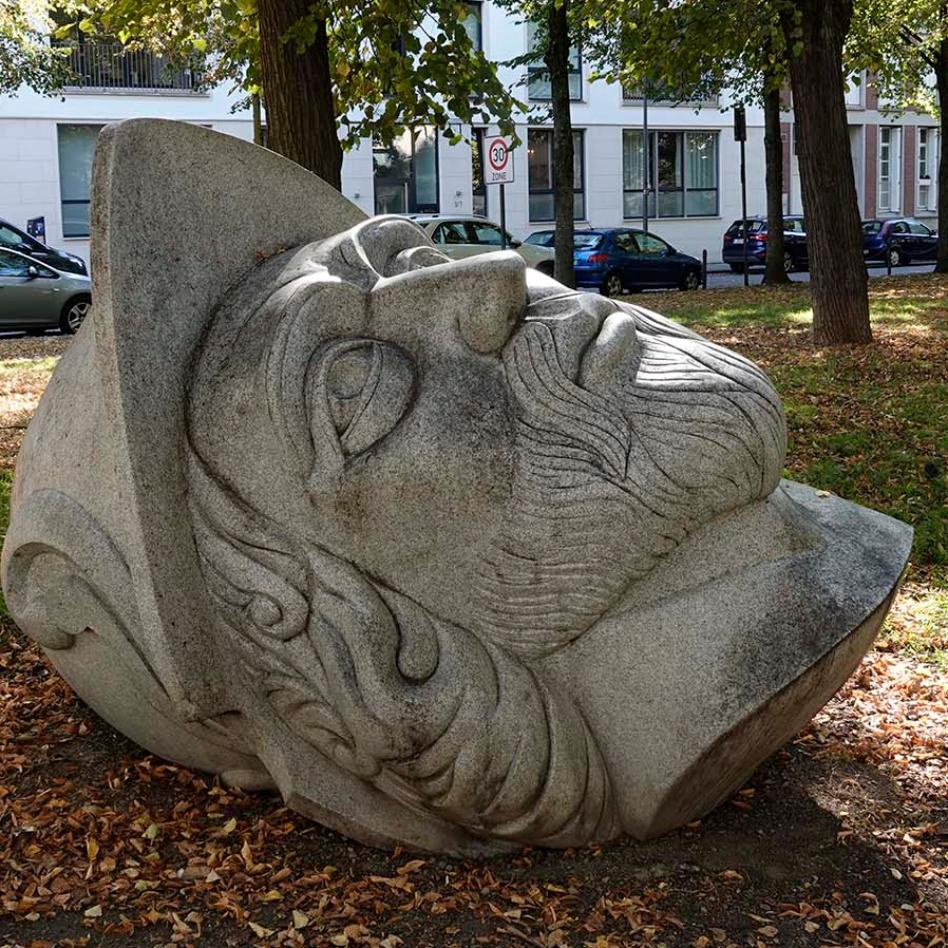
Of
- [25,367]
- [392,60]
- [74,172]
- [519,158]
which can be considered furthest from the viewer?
[519,158]

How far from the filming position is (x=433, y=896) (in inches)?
137

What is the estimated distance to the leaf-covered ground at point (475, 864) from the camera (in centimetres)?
338

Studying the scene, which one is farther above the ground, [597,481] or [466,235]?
[466,235]

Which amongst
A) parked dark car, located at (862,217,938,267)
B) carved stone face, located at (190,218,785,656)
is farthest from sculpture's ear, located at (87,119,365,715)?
parked dark car, located at (862,217,938,267)

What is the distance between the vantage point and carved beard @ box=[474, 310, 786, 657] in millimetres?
3436

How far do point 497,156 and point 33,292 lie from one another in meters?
6.67

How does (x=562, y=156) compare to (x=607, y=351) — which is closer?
(x=607, y=351)

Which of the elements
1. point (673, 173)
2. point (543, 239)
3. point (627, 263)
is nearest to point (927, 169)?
point (673, 173)

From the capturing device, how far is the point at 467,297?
3529 millimetres

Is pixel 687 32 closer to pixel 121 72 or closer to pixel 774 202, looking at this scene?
pixel 774 202

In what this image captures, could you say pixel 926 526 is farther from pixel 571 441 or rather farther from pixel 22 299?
pixel 22 299

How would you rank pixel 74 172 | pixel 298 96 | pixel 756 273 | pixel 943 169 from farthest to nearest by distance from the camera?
pixel 756 273
pixel 74 172
pixel 943 169
pixel 298 96

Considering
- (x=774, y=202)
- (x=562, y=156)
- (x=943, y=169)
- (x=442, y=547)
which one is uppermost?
(x=943, y=169)

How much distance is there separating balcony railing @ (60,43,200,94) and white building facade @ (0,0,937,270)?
0.12 ft
